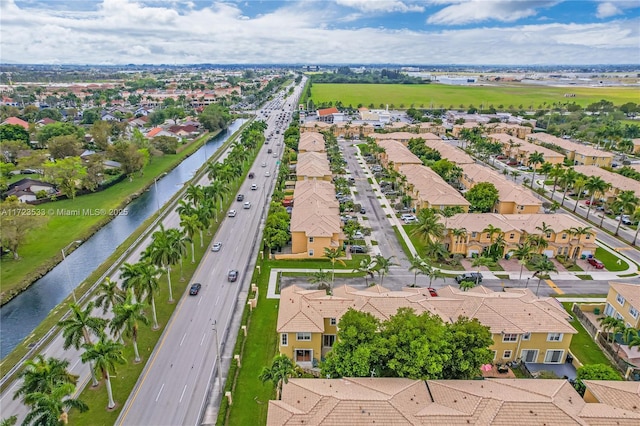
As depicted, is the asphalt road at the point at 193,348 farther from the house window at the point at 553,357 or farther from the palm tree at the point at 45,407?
the house window at the point at 553,357

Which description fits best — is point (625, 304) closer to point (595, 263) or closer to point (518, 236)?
point (595, 263)

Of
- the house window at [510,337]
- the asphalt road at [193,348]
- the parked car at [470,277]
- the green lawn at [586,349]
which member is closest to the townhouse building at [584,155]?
the parked car at [470,277]

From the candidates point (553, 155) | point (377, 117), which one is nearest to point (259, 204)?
point (553, 155)

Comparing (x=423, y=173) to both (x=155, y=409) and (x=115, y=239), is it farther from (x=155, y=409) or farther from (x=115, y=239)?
(x=155, y=409)

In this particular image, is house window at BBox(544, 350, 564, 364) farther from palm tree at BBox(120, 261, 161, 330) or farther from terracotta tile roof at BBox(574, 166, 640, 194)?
terracotta tile roof at BBox(574, 166, 640, 194)

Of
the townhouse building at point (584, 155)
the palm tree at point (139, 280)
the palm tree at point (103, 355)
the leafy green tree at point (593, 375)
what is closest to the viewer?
the palm tree at point (103, 355)

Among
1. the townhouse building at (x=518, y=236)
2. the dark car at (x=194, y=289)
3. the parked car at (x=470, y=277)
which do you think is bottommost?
the dark car at (x=194, y=289)
